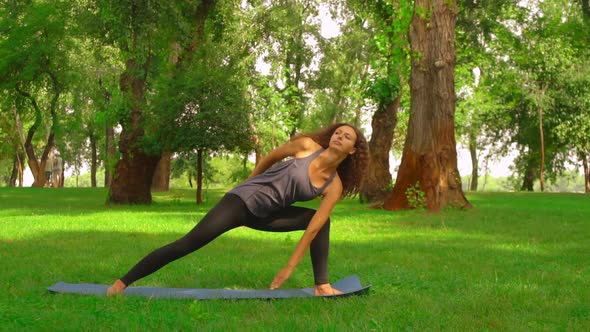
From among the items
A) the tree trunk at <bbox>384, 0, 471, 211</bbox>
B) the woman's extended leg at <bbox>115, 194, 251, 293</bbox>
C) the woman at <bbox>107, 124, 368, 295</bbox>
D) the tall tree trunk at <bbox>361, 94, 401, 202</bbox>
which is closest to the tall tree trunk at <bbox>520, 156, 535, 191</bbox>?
the tall tree trunk at <bbox>361, 94, 401, 202</bbox>

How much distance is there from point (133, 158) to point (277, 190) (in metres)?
18.8

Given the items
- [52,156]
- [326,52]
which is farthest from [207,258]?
[52,156]

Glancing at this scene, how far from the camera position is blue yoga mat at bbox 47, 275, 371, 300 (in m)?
6.29

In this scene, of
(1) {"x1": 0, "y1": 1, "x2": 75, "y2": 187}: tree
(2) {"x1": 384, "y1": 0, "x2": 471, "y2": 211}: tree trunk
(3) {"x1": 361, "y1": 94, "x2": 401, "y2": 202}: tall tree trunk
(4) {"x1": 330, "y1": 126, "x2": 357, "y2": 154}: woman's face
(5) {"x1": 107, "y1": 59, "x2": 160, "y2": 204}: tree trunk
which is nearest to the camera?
(4) {"x1": 330, "y1": 126, "x2": 357, "y2": 154}: woman's face

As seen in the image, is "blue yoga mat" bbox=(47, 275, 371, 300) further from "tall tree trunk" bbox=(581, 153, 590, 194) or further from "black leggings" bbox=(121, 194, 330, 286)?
"tall tree trunk" bbox=(581, 153, 590, 194)

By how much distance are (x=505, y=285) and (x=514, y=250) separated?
356cm

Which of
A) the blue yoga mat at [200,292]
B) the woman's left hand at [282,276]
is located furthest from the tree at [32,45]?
the woman's left hand at [282,276]

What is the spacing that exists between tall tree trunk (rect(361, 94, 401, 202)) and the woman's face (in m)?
18.7

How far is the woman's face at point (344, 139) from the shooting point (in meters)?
6.48

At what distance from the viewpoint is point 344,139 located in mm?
6504

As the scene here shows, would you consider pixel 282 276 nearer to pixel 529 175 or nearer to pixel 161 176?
pixel 161 176

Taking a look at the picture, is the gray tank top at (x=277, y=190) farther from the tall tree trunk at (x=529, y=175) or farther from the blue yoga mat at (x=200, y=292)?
the tall tree trunk at (x=529, y=175)

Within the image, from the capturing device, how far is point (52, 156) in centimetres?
6531

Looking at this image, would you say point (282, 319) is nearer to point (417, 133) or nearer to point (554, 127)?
point (417, 133)
